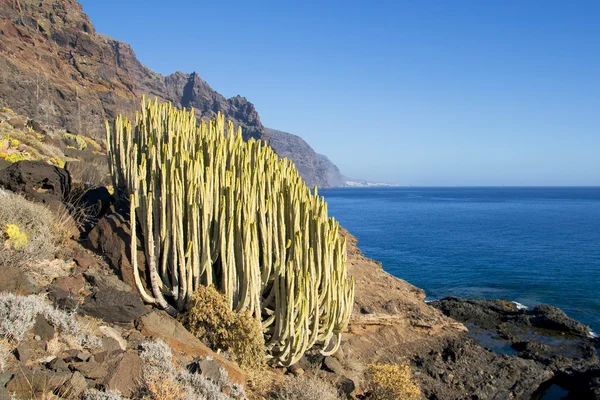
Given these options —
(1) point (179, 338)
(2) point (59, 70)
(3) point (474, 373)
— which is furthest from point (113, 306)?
(2) point (59, 70)

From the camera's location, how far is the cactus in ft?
24.0

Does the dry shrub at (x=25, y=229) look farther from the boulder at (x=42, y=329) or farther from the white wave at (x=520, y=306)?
the white wave at (x=520, y=306)

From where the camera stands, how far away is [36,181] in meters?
8.80

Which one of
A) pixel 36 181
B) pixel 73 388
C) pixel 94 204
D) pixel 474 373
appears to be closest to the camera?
pixel 73 388

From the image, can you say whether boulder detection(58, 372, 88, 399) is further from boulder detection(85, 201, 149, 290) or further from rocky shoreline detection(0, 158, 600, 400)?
boulder detection(85, 201, 149, 290)

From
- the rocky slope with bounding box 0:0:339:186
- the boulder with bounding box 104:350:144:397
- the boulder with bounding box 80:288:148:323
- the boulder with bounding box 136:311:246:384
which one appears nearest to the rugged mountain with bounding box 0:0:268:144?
the rocky slope with bounding box 0:0:339:186

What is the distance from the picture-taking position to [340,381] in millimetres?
8555

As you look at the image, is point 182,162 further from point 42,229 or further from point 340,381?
point 340,381

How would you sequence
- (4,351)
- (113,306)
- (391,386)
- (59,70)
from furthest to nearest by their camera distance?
1. (59,70)
2. (391,386)
3. (113,306)
4. (4,351)

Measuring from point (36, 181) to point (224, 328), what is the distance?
506 centimetres

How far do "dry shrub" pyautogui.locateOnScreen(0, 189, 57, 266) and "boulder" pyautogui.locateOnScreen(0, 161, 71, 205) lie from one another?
531mm

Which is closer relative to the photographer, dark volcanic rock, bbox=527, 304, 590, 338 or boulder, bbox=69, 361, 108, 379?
boulder, bbox=69, 361, 108, 379

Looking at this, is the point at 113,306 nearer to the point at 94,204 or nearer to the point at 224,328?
the point at 224,328

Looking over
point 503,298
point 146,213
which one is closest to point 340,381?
point 146,213
